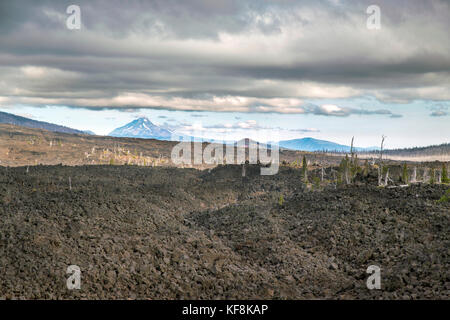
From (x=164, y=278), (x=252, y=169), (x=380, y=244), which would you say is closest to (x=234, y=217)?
(x=380, y=244)

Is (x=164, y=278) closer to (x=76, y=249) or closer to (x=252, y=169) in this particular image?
(x=76, y=249)

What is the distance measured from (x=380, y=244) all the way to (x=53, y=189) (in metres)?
26.1

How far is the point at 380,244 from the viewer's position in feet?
71.2

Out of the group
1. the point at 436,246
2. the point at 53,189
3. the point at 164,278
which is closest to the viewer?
the point at 164,278

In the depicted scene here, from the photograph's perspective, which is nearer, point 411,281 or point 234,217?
point 411,281

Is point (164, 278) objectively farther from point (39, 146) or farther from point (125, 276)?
point (39, 146)
